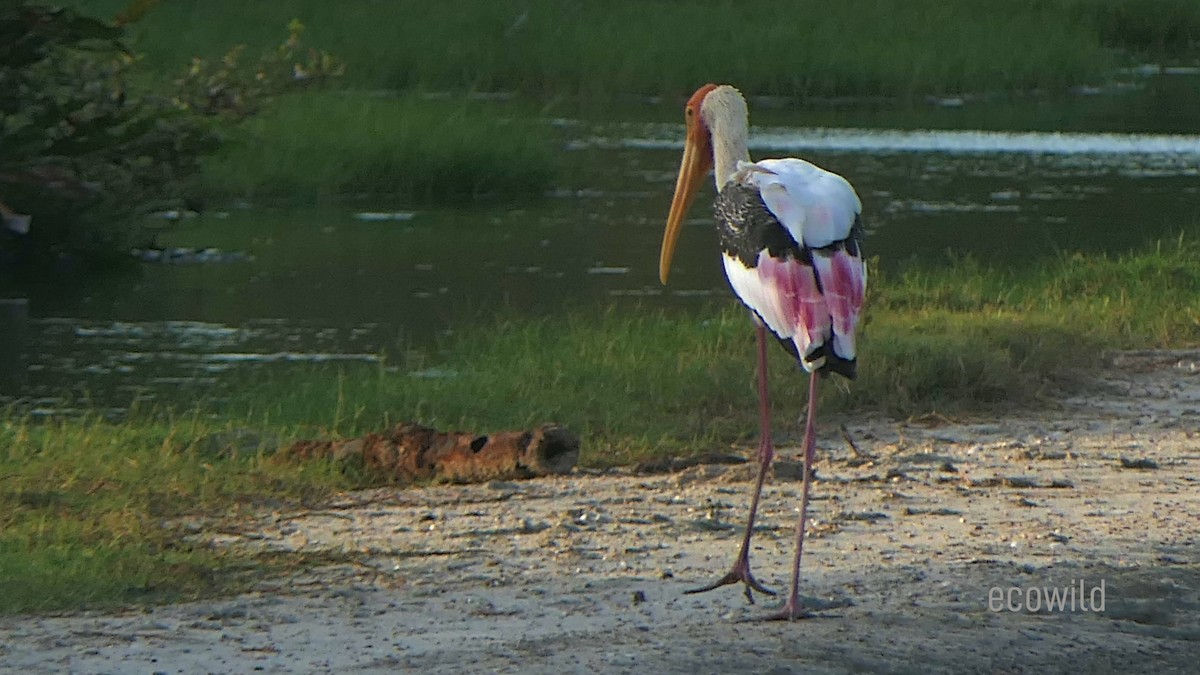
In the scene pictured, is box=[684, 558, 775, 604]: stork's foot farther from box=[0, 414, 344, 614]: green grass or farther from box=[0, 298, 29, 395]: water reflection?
box=[0, 298, 29, 395]: water reflection

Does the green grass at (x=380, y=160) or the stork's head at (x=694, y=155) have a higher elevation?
the stork's head at (x=694, y=155)

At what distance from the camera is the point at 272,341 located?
35.1ft

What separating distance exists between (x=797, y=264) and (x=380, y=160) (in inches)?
481

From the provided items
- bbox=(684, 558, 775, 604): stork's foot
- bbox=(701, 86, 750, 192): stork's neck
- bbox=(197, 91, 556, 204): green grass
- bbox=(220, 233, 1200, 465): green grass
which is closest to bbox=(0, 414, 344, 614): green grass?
bbox=(220, 233, 1200, 465): green grass

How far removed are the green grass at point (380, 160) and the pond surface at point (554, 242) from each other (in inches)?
14.7

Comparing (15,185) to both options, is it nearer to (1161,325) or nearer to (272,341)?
(272,341)

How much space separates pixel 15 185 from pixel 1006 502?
5.69 m

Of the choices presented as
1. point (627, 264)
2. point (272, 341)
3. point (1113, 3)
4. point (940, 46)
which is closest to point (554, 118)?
point (940, 46)

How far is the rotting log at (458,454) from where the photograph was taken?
6.77m

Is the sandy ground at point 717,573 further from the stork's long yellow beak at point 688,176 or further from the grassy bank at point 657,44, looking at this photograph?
the grassy bank at point 657,44

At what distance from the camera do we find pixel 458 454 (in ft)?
22.3

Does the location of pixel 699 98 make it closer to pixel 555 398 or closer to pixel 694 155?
pixel 694 155

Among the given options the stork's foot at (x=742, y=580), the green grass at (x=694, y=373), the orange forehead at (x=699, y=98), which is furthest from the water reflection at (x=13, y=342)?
the stork's foot at (x=742, y=580)

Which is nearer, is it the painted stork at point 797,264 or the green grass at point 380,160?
the painted stork at point 797,264
